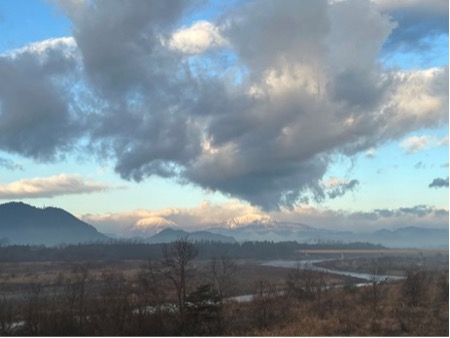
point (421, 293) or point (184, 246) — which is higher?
point (184, 246)

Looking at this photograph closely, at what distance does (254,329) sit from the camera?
3272 cm

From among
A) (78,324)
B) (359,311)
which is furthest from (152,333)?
(359,311)

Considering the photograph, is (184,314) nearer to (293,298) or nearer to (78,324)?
(78,324)

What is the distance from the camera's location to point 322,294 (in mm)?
63438

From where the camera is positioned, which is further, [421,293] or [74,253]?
[74,253]

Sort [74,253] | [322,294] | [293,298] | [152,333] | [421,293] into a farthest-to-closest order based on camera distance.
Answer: [74,253]
[322,294]
[293,298]
[421,293]
[152,333]

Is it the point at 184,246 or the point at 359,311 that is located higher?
the point at 184,246

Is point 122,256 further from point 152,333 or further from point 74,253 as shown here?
point 152,333

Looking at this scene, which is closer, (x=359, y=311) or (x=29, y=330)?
(x=29, y=330)

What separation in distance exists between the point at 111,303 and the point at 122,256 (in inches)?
5867

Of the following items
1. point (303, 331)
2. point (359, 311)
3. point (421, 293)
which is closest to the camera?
point (303, 331)

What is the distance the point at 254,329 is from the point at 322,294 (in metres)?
32.9

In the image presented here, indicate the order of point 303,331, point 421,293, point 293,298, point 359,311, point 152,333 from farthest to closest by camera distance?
1. point 293,298
2. point 421,293
3. point 359,311
4. point 303,331
5. point 152,333

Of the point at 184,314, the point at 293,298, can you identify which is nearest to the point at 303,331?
the point at 184,314
